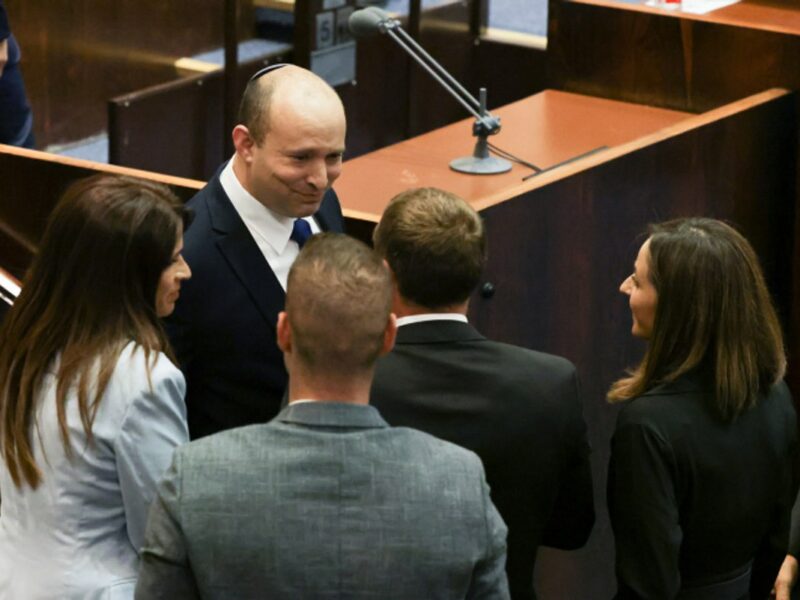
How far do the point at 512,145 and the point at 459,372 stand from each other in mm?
1756

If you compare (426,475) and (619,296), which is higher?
(426,475)

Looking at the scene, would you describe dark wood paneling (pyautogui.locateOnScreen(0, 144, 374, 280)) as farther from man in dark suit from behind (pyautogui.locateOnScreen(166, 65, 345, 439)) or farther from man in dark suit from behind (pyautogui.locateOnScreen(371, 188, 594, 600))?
man in dark suit from behind (pyautogui.locateOnScreen(371, 188, 594, 600))

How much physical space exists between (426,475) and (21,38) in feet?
12.1

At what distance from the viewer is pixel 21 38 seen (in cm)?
509

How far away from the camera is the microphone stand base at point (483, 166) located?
3.66 metres

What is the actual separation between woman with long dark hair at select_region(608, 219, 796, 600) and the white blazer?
66cm

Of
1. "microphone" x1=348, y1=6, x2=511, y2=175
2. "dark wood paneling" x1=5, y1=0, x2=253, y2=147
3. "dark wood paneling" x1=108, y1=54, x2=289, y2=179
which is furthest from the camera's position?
"dark wood paneling" x1=5, y1=0, x2=253, y2=147

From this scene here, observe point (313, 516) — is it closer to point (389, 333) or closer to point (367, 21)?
point (389, 333)

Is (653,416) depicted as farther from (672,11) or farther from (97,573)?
(672,11)

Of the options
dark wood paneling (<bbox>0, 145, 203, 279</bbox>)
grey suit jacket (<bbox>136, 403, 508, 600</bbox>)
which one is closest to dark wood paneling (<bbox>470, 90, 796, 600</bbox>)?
dark wood paneling (<bbox>0, 145, 203, 279</bbox>)

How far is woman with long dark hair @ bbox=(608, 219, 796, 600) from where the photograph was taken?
2.29m

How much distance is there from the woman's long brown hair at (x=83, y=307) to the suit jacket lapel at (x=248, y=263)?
285 millimetres

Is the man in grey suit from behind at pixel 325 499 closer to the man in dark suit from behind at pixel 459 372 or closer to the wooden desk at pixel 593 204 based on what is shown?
the man in dark suit from behind at pixel 459 372

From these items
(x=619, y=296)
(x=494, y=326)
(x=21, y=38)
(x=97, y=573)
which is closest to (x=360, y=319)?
(x=97, y=573)
